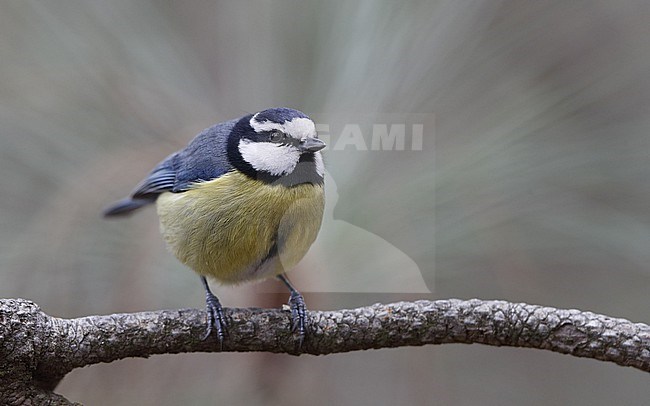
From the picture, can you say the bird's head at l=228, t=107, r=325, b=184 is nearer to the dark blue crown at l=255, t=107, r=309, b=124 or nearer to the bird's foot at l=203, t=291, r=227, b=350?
the dark blue crown at l=255, t=107, r=309, b=124

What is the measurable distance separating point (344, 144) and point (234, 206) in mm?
205

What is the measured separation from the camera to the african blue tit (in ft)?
3.27

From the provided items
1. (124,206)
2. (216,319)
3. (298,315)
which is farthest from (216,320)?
(124,206)

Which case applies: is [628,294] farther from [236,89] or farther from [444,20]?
[236,89]

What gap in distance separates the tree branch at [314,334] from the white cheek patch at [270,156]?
0.70 feet

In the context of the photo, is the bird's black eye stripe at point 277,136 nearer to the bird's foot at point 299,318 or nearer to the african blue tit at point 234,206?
the african blue tit at point 234,206

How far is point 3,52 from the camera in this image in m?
1.02

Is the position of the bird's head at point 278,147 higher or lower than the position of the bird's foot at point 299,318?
higher

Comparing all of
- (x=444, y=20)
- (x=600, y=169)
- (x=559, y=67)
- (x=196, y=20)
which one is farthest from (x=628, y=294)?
(x=196, y=20)

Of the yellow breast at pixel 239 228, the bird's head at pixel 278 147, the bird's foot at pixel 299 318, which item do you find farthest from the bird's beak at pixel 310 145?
the bird's foot at pixel 299 318

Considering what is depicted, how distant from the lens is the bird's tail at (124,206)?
105 centimetres

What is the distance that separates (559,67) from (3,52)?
32.9 inches

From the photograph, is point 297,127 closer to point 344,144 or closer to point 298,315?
point 344,144

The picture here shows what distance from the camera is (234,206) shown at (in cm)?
106
